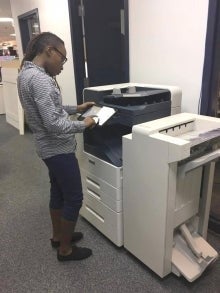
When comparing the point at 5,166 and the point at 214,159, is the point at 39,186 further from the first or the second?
the point at 214,159

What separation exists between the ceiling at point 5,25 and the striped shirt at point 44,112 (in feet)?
20.0

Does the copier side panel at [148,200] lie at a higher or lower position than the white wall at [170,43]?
lower

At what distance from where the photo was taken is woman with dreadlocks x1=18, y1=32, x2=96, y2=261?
50.9 inches

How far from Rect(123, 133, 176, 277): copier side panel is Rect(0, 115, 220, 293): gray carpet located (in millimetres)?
107

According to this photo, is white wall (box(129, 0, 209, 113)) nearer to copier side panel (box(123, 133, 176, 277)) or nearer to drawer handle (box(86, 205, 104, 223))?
copier side panel (box(123, 133, 176, 277))

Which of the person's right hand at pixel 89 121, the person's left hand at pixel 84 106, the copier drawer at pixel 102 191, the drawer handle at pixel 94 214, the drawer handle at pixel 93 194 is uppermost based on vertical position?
the person's left hand at pixel 84 106

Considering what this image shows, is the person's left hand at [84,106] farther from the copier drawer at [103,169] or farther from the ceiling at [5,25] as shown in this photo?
the ceiling at [5,25]

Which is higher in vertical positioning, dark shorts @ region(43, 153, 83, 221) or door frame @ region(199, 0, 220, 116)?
door frame @ region(199, 0, 220, 116)

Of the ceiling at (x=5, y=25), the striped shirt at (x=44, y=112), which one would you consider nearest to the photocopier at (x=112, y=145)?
the striped shirt at (x=44, y=112)

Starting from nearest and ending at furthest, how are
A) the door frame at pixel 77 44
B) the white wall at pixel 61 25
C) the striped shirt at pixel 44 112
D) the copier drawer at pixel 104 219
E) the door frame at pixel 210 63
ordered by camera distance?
the striped shirt at pixel 44 112
the door frame at pixel 210 63
the copier drawer at pixel 104 219
the door frame at pixel 77 44
the white wall at pixel 61 25

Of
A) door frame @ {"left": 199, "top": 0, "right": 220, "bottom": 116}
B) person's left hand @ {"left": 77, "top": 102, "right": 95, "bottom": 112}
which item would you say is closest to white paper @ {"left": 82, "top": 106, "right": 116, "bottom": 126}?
person's left hand @ {"left": 77, "top": 102, "right": 95, "bottom": 112}

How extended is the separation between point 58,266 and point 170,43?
5.76 feet

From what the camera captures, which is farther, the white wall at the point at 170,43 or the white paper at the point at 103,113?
the white wall at the point at 170,43

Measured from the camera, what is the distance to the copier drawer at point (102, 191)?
165 centimetres
